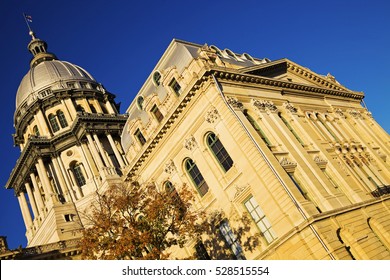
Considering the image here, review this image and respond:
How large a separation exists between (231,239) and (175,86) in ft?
44.1

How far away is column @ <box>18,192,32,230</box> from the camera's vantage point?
5339 centimetres

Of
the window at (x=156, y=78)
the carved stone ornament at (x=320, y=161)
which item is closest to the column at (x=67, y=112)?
the window at (x=156, y=78)

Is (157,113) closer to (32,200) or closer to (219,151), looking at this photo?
(219,151)

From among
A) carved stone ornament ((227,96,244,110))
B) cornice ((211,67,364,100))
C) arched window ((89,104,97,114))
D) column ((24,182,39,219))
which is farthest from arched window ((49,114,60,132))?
carved stone ornament ((227,96,244,110))

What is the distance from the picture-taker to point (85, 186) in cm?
5034

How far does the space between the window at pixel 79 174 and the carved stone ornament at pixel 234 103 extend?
31.0 m

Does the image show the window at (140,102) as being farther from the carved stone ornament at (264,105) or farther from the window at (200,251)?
the window at (200,251)

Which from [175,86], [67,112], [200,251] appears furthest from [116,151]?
[200,251]

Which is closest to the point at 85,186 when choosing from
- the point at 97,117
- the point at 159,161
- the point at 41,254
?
the point at 97,117

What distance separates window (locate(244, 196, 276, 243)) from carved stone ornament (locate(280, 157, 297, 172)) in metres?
3.48

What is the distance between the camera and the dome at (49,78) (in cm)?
5972

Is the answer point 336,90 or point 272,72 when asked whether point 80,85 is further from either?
point 336,90

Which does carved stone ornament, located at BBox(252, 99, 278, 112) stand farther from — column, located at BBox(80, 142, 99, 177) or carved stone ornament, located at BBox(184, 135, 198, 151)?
column, located at BBox(80, 142, 99, 177)

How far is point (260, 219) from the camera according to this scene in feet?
81.1
